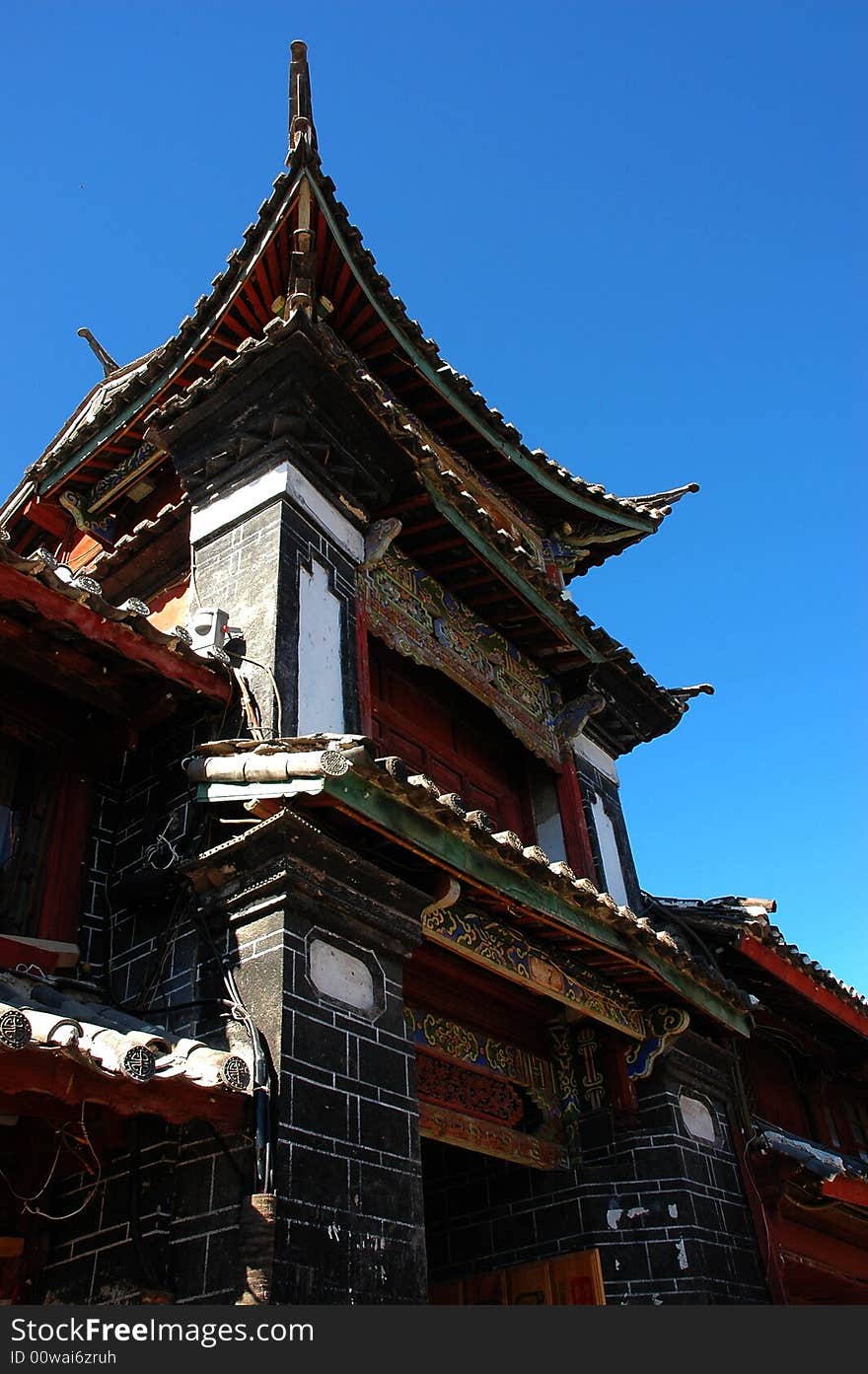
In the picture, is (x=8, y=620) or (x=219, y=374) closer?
(x=8, y=620)

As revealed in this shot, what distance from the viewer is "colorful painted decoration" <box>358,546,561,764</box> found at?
28.1 feet

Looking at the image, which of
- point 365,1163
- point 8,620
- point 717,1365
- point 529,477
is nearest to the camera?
point 717,1365

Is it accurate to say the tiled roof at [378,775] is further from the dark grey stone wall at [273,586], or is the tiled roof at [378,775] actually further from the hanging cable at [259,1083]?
the hanging cable at [259,1083]

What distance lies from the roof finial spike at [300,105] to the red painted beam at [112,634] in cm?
414

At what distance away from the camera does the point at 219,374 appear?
7688 millimetres

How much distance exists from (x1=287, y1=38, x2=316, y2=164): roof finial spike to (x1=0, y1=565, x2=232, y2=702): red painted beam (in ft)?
13.6

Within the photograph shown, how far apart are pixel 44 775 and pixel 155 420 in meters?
2.93

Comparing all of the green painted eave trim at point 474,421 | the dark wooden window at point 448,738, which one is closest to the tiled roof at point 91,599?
the dark wooden window at point 448,738

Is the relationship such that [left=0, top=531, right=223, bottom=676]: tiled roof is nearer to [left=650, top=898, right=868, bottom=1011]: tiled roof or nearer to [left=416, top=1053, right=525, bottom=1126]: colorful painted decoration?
[left=416, top=1053, right=525, bottom=1126]: colorful painted decoration

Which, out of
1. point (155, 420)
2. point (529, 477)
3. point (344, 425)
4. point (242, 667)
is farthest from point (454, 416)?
point (242, 667)

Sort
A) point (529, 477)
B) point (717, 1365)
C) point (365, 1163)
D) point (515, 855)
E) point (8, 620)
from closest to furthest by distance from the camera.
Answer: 1. point (717, 1365)
2. point (365, 1163)
3. point (8, 620)
4. point (515, 855)
5. point (529, 477)

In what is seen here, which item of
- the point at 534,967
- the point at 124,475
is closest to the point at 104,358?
the point at 124,475

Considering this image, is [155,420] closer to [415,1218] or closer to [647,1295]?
[415,1218]

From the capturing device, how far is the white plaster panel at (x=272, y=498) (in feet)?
25.2
